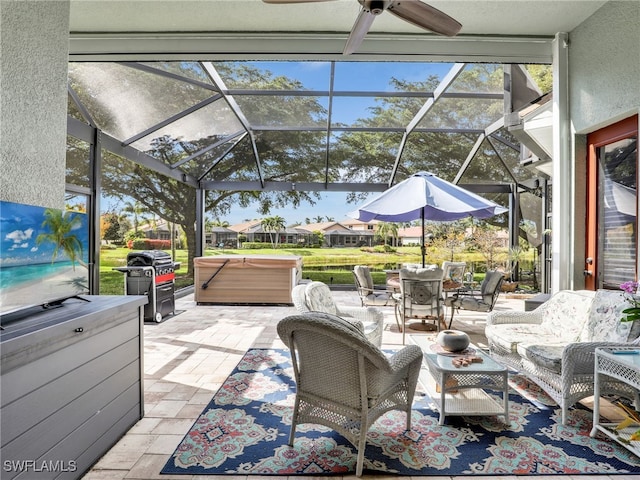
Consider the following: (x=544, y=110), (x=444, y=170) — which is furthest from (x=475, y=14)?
(x=444, y=170)

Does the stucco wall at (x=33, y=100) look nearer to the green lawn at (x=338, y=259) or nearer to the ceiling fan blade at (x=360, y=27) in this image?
the ceiling fan blade at (x=360, y=27)

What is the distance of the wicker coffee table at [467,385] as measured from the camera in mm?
2668

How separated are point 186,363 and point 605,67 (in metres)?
5.16

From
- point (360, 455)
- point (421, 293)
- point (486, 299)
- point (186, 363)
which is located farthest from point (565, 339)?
point (186, 363)

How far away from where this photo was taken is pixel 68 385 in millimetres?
1977

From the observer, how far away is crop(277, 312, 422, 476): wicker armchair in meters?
2.16

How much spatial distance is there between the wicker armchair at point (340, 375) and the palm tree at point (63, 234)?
4.52ft

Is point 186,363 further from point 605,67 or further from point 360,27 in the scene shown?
point 605,67

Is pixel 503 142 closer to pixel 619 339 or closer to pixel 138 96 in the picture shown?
pixel 619 339

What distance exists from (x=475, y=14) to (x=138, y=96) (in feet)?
15.4

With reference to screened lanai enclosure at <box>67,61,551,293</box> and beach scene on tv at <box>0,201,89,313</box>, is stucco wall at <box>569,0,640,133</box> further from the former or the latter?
beach scene on tv at <box>0,201,89,313</box>

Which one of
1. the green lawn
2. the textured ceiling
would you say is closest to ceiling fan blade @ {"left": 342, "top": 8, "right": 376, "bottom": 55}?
the textured ceiling

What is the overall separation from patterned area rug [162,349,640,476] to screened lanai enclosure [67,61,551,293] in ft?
11.5

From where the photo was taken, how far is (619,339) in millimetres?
2896
